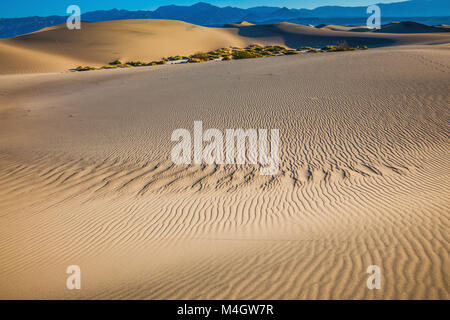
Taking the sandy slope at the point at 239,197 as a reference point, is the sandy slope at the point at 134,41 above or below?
above

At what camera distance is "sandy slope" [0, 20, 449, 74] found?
34.1 m

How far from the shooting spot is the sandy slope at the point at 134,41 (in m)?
34.1

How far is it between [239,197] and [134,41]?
157ft

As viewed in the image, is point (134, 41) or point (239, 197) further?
point (134, 41)

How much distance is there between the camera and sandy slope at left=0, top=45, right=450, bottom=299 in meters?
3.66

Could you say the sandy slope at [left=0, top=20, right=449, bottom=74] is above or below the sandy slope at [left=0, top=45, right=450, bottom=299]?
above

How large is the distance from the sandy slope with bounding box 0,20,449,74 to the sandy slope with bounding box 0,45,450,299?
82.7 feet

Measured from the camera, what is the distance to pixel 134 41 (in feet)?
152

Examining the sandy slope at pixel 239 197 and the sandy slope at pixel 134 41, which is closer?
the sandy slope at pixel 239 197

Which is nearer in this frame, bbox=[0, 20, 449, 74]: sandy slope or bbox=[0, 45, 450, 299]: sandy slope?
bbox=[0, 45, 450, 299]: sandy slope

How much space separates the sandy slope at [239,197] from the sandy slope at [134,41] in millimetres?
25213

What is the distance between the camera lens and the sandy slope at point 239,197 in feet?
12.0
